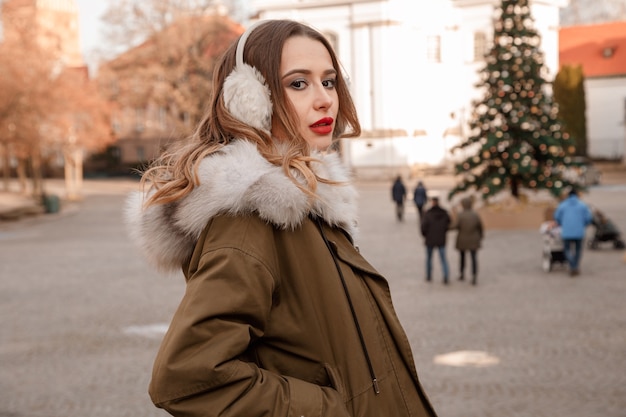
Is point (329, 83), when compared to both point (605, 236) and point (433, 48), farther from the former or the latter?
point (433, 48)

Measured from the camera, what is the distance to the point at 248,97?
206 centimetres

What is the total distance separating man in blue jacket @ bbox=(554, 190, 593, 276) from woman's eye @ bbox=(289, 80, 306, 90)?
44.4 ft

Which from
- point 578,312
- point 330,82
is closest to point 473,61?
point 578,312

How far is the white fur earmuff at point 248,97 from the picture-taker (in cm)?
206

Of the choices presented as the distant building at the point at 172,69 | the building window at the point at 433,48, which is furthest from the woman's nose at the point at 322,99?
the building window at the point at 433,48

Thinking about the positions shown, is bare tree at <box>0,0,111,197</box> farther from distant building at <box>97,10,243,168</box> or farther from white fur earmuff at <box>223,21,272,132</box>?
white fur earmuff at <box>223,21,272,132</box>

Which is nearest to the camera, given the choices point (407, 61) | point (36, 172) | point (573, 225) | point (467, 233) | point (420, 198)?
point (467, 233)

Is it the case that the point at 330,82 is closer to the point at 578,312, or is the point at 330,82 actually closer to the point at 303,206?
the point at 303,206

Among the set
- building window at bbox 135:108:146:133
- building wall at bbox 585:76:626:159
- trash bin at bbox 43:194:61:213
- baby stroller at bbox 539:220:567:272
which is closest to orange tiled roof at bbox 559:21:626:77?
building wall at bbox 585:76:626:159

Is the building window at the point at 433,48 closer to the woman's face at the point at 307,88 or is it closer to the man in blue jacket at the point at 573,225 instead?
the man in blue jacket at the point at 573,225

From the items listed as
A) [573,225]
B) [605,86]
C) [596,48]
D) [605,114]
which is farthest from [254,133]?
[596,48]

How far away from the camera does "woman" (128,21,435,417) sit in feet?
5.75

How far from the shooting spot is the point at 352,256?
207cm

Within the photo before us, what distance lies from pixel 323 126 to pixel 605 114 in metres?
62.5
